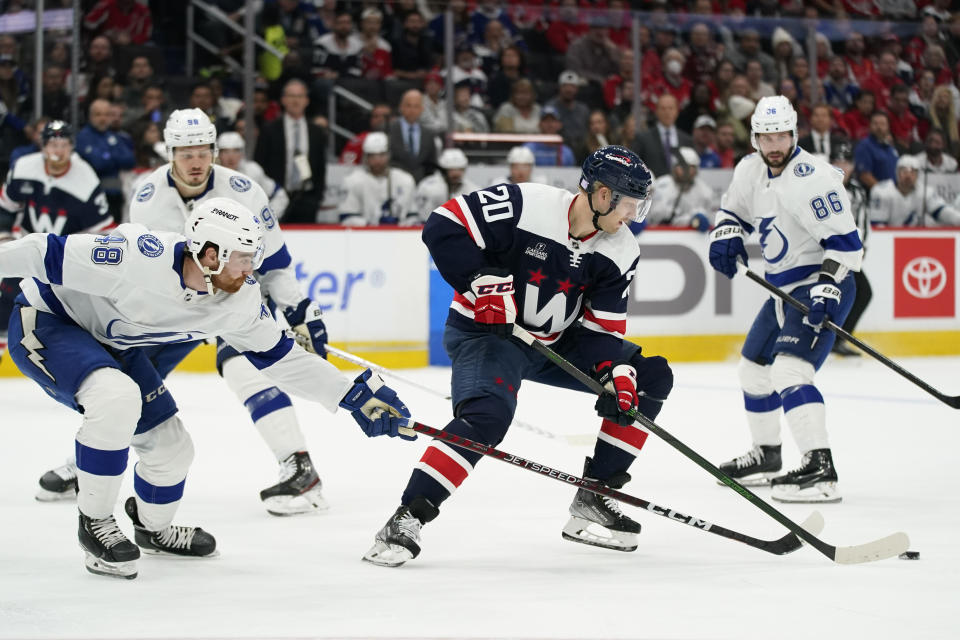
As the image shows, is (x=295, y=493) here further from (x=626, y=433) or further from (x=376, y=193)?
(x=376, y=193)

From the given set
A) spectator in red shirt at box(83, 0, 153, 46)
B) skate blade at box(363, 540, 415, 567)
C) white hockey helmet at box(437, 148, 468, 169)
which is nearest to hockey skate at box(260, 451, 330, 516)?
skate blade at box(363, 540, 415, 567)

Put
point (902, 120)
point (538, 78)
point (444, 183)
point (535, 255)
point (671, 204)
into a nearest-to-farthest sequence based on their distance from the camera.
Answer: point (535, 255)
point (444, 183)
point (671, 204)
point (538, 78)
point (902, 120)

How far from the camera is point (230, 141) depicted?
801cm

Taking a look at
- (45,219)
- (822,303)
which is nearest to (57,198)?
(45,219)

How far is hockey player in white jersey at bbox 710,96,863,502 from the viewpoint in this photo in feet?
14.2

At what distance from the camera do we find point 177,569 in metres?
3.18

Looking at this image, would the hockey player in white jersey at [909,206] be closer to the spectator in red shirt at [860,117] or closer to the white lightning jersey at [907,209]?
the white lightning jersey at [907,209]

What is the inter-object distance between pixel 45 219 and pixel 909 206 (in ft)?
20.9

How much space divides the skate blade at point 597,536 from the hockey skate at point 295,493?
0.88m

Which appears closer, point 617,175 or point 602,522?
point 617,175

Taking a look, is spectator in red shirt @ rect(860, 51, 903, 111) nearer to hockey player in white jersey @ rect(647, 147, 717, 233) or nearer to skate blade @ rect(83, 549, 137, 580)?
hockey player in white jersey @ rect(647, 147, 717, 233)

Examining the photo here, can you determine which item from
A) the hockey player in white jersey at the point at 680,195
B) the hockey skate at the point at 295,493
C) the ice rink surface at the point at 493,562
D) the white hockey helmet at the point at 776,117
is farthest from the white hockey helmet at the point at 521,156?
the hockey skate at the point at 295,493

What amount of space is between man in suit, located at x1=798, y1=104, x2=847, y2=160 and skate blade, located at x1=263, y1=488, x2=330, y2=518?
635 centimetres

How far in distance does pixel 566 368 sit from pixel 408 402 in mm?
3281
